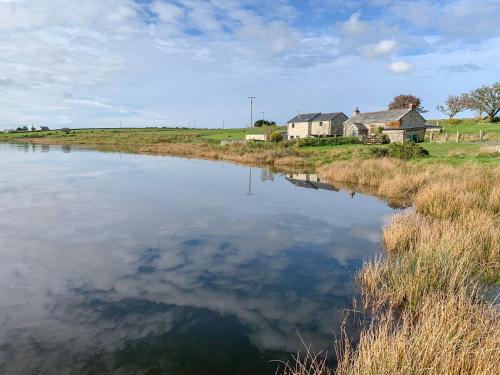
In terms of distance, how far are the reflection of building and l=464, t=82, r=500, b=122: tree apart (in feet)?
202

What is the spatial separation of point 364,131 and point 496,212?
5499 cm

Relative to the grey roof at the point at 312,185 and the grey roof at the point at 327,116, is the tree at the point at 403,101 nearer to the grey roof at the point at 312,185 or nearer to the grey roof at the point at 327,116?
the grey roof at the point at 327,116

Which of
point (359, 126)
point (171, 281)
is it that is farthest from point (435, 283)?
point (359, 126)

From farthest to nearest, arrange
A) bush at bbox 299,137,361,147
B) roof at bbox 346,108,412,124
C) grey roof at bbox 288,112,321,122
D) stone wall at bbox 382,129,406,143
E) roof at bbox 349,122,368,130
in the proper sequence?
grey roof at bbox 288,112,321,122, roof at bbox 349,122,368,130, roof at bbox 346,108,412,124, stone wall at bbox 382,129,406,143, bush at bbox 299,137,361,147

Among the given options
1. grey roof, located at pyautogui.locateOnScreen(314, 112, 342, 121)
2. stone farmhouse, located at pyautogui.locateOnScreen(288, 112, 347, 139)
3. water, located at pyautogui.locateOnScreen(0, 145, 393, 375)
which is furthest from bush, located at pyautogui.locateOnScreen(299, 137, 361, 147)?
water, located at pyautogui.locateOnScreen(0, 145, 393, 375)

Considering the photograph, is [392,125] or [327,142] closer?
[327,142]

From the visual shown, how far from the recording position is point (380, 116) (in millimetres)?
67438

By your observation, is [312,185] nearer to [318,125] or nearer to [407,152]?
[407,152]

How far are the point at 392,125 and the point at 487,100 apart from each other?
104ft

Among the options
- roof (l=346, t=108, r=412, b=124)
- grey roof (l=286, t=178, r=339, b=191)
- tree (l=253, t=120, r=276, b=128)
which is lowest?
grey roof (l=286, t=178, r=339, b=191)

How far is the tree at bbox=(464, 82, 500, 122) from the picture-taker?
77.4m

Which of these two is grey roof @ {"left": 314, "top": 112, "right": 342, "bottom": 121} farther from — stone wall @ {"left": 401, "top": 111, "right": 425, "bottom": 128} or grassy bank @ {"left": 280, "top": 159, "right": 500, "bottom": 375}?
grassy bank @ {"left": 280, "top": 159, "right": 500, "bottom": 375}

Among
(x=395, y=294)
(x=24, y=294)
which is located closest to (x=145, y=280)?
(x=24, y=294)

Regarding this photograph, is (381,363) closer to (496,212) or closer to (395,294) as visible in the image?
(395,294)
